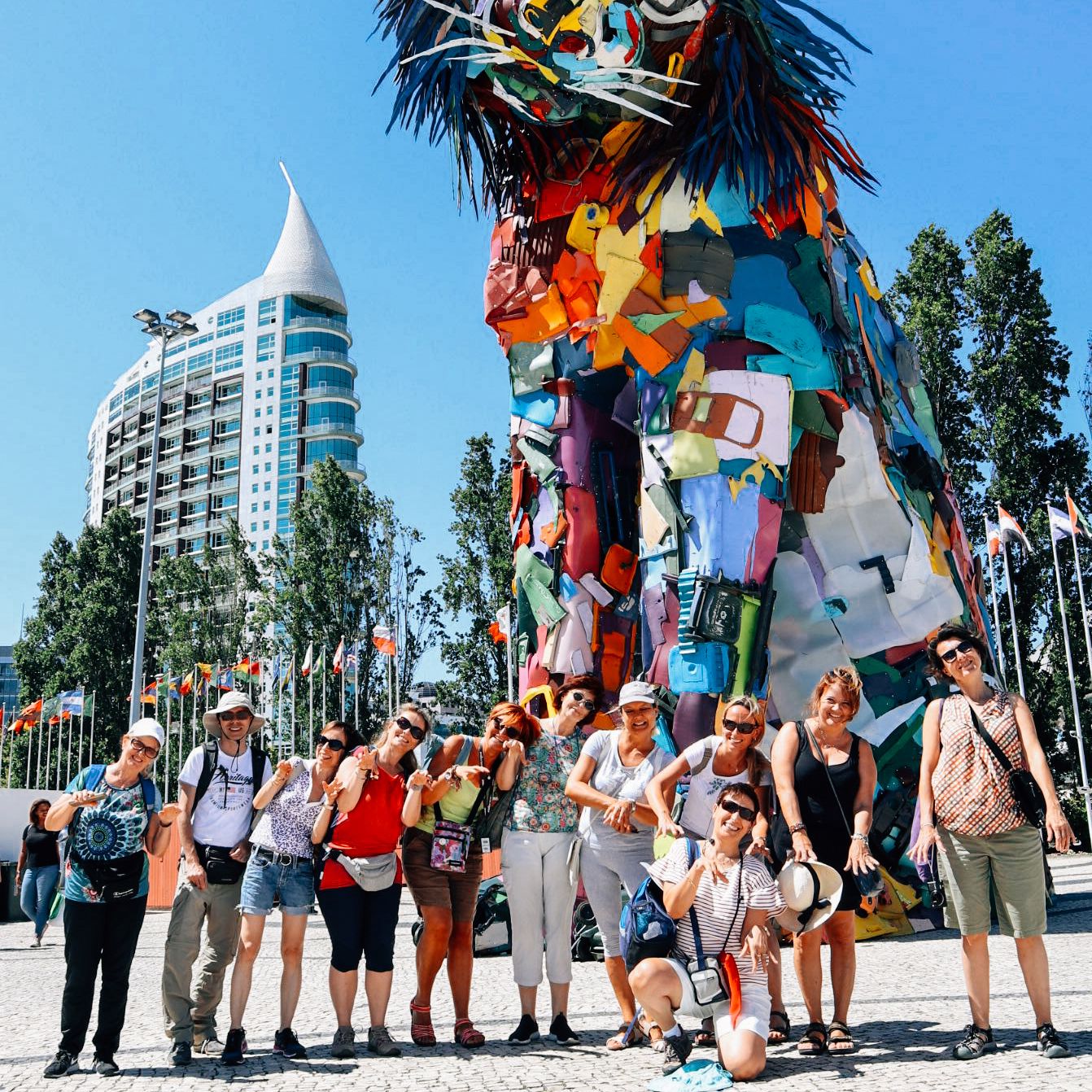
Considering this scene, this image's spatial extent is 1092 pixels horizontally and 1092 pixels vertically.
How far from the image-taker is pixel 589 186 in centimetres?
1130

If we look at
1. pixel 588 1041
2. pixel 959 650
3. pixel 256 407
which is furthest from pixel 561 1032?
pixel 256 407

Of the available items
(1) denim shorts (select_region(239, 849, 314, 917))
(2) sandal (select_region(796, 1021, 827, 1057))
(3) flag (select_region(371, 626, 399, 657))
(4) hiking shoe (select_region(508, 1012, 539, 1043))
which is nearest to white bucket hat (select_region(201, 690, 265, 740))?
(1) denim shorts (select_region(239, 849, 314, 917))

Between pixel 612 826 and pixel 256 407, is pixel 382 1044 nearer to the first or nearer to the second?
pixel 612 826

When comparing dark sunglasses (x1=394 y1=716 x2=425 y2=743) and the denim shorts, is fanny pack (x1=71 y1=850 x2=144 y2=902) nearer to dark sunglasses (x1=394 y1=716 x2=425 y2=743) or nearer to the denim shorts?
the denim shorts

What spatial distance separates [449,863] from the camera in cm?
630

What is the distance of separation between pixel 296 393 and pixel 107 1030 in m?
77.6

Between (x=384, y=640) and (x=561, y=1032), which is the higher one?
(x=384, y=640)

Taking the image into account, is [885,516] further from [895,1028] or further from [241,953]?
[241,953]

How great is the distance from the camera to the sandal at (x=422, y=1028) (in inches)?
241

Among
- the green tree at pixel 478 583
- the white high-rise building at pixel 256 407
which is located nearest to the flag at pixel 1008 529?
the green tree at pixel 478 583

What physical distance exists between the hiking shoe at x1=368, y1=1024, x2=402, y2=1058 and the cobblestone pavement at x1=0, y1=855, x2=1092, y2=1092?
7 cm

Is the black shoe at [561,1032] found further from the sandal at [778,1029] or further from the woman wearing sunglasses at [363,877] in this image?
the sandal at [778,1029]

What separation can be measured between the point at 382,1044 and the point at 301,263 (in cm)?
8080

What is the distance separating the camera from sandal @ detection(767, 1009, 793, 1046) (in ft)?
18.9
